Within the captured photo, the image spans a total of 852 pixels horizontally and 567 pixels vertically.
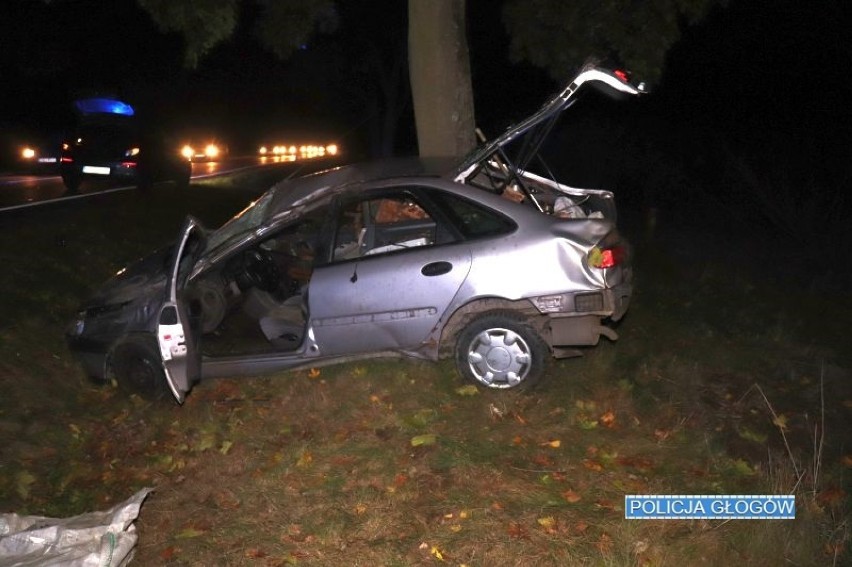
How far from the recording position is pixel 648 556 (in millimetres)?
3998

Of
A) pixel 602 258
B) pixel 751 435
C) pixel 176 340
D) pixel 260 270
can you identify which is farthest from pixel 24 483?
pixel 751 435

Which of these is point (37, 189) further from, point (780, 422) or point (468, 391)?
point (780, 422)

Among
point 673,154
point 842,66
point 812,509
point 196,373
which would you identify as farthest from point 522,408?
point 842,66

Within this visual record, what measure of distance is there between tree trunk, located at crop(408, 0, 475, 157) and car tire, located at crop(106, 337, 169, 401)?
385 centimetres

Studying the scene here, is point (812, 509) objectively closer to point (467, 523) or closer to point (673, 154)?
point (467, 523)

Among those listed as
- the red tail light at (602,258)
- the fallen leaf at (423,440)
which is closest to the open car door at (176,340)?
the fallen leaf at (423,440)

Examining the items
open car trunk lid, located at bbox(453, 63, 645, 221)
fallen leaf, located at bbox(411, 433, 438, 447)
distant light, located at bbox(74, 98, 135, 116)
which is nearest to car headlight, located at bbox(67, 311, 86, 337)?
fallen leaf, located at bbox(411, 433, 438, 447)

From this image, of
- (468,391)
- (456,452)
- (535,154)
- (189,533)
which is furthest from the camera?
(535,154)

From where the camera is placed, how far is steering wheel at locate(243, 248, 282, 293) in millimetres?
7160

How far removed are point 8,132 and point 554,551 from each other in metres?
26.7

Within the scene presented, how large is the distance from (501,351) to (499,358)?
6cm

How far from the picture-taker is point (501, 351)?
5840mm

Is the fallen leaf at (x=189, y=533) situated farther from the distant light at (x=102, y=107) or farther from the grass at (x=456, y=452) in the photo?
the distant light at (x=102, y=107)

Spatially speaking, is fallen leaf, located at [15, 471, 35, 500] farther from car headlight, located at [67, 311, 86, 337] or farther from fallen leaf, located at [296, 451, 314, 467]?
fallen leaf, located at [296, 451, 314, 467]
